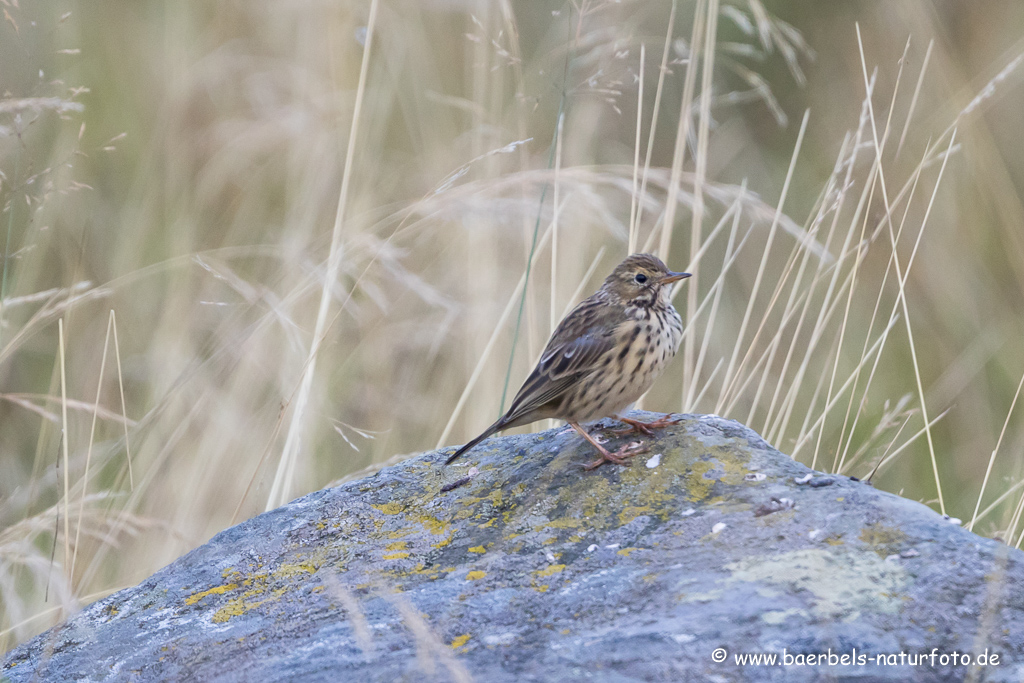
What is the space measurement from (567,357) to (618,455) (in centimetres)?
69

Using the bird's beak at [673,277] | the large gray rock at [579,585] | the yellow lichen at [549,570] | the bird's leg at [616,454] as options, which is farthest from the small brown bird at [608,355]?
the yellow lichen at [549,570]

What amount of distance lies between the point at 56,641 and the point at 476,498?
1.25m

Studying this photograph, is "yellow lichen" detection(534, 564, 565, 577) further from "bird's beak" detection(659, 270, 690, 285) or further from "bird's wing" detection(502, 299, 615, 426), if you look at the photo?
"bird's beak" detection(659, 270, 690, 285)

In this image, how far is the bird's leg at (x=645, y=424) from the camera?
3.32 metres

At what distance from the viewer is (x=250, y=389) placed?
16.8 ft

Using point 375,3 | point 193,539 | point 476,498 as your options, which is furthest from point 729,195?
point 193,539

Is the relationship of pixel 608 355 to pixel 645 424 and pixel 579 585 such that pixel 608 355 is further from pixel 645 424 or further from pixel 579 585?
pixel 579 585

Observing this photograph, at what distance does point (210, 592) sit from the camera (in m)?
2.84

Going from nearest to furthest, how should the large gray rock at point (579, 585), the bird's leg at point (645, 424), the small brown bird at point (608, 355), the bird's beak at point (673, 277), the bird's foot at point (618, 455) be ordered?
the large gray rock at point (579, 585), the bird's foot at point (618, 455), the bird's leg at point (645, 424), the small brown bird at point (608, 355), the bird's beak at point (673, 277)

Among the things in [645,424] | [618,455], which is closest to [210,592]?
[618,455]

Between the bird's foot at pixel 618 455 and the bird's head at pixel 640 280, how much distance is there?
0.92 metres

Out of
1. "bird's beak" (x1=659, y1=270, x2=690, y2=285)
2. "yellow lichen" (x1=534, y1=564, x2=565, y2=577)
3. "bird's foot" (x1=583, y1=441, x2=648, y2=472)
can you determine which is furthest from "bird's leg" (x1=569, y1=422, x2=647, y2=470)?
"bird's beak" (x1=659, y1=270, x2=690, y2=285)

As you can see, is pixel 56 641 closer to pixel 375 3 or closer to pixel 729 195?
pixel 375 3

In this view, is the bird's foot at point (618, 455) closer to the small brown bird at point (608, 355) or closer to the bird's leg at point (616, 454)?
the bird's leg at point (616, 454)
